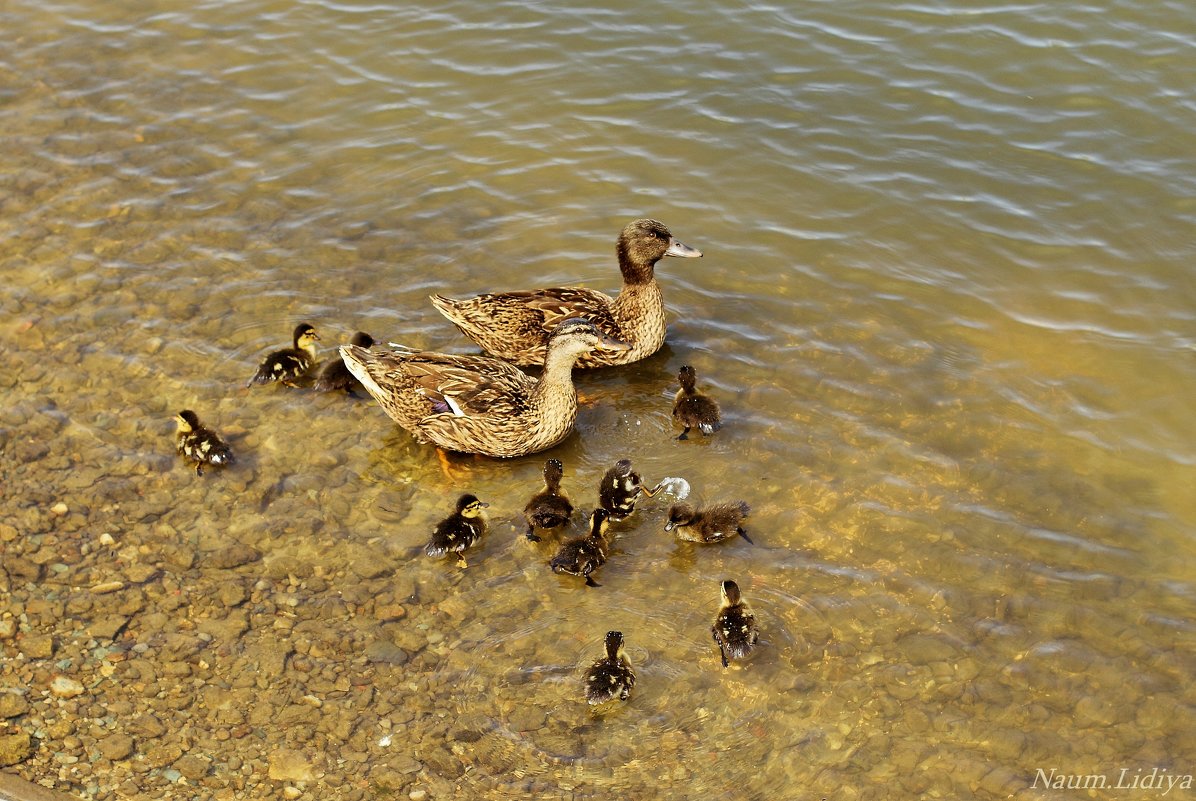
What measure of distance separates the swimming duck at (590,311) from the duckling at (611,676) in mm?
3018

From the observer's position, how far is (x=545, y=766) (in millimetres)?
6004

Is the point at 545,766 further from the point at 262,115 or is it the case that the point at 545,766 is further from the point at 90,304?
the point at 262,115

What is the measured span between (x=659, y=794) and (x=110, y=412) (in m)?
4.90

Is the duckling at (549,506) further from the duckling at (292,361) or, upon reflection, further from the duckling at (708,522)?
the duckling at (292,361)

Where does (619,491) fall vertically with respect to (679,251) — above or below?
below

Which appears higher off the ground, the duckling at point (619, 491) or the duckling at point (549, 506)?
the duckling at point (619, 491)

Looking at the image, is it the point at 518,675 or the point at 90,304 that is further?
the point at 90,304

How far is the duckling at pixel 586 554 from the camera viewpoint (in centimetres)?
707

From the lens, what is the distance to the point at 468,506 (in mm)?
7344

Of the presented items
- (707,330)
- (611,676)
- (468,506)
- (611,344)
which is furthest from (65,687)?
(707,330)

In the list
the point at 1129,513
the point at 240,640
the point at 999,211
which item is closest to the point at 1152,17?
the point at 999,211

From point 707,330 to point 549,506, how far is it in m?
2.71

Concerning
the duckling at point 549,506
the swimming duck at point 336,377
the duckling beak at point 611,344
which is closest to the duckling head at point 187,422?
the swimming duck at point 336,377

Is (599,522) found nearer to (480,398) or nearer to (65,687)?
(480,398)
